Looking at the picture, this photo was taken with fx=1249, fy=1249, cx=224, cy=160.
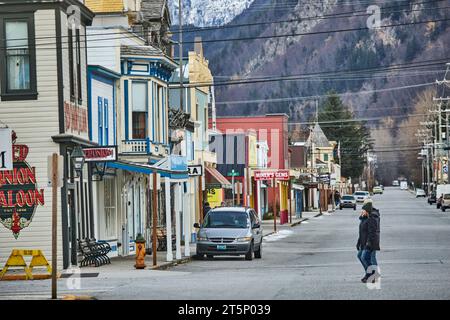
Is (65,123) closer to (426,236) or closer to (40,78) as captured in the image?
(40,78)

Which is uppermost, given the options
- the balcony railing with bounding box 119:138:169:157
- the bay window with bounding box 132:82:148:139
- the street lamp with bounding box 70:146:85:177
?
the bay window with bounding box 132:82:148:139

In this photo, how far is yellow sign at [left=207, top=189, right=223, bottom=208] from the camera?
237 ft

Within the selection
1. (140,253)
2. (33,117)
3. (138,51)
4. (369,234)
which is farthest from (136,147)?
(369,234)

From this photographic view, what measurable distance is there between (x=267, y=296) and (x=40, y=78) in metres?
12.9

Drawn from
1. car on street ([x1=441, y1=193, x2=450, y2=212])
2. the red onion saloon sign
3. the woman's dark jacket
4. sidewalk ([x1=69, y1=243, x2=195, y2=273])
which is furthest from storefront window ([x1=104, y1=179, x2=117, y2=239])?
car on street ([x1=441, y1=193, x2=450, y2=212])

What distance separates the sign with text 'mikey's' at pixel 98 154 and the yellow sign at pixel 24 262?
395cm

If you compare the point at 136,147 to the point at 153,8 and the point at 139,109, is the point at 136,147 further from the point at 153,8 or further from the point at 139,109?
the point at 153,8

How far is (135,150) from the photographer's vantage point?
43.4 m

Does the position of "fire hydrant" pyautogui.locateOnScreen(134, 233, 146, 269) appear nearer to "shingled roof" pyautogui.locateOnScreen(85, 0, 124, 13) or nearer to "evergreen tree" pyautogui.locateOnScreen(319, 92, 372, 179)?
"shingled roof" pyautogui.locateOnScreen(85, 0, 124, 13)

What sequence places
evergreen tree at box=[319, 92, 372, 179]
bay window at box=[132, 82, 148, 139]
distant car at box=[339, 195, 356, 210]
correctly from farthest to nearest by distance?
1. evergreen tree at box=[319, 92, 372, 179]
2. distant car at box=[339, 195, 356, 210]
3. bay window at box=[132, 82, 148, 139]

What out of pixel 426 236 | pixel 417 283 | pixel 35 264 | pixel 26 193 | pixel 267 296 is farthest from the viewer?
pixel 426 236

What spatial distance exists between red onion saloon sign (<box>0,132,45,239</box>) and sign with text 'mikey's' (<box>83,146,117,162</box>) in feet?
5.63

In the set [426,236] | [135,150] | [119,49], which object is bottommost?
[426,236]
